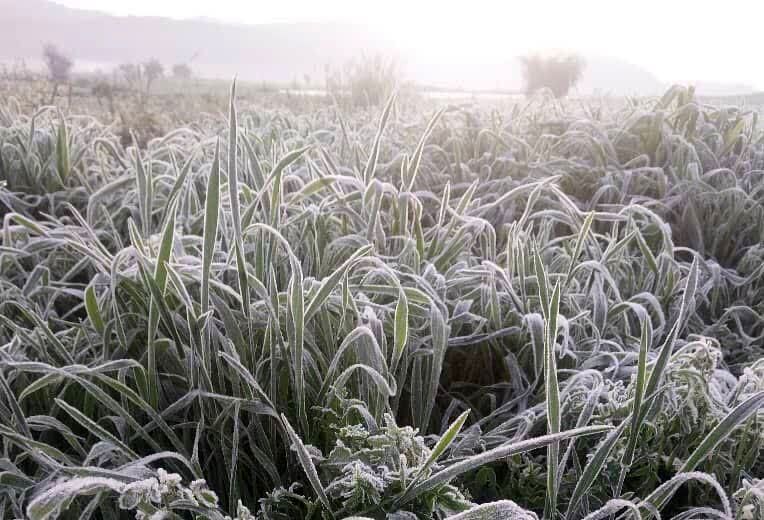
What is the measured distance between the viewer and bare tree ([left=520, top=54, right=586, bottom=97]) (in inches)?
353

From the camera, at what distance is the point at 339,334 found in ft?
2.21

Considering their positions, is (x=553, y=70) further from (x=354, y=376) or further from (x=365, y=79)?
(x=354, y=376)

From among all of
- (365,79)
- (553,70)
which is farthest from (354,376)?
(553,70)

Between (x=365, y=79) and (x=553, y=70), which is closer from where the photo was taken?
(x=365, y=79)

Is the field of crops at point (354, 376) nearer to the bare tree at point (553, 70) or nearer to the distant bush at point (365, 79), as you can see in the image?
the distant bush at point (365, 79)

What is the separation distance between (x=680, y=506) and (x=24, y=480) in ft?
2.08

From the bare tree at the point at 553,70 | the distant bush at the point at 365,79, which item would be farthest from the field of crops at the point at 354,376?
the bare tree at the point at 553,70

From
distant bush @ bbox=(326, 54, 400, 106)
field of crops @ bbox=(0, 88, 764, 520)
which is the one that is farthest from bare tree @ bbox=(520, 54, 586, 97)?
field of crops @ bbox=(0, 88, 764, 520)

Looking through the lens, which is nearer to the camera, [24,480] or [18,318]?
[24,480]

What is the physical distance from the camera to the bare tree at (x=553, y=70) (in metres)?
8.96

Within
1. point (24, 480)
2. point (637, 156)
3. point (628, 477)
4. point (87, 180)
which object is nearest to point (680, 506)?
point (628, 477)

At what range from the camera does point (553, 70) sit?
907cm

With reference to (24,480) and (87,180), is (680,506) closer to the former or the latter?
(24,480)

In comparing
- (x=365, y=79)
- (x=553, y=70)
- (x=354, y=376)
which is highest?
(x=553, y=70)
